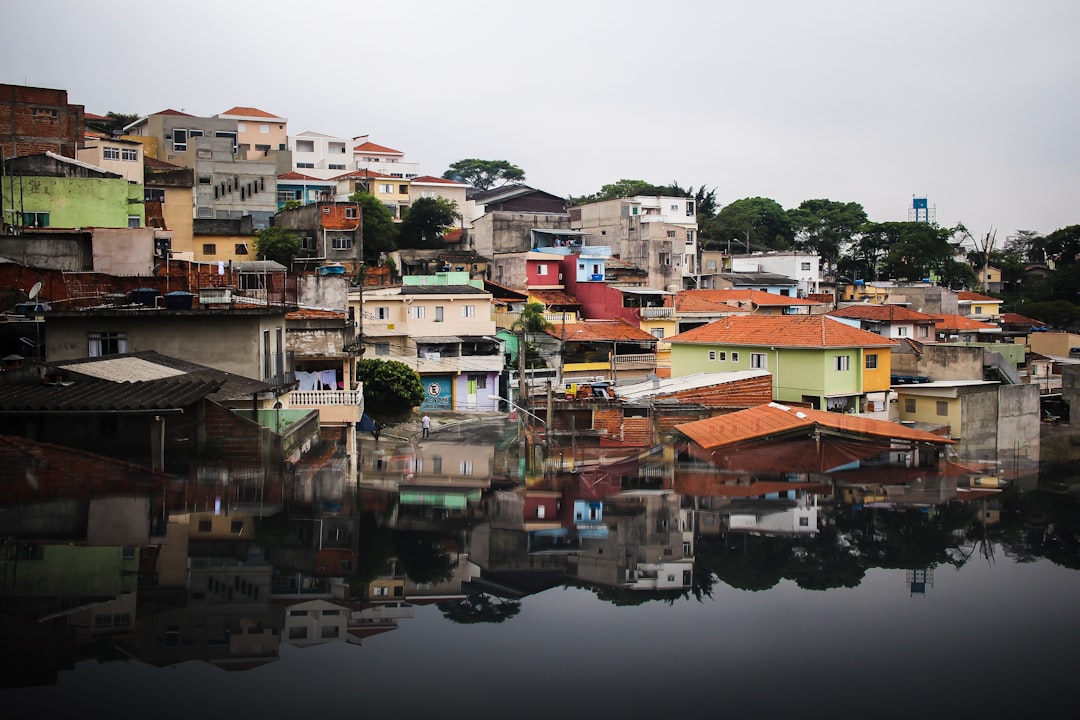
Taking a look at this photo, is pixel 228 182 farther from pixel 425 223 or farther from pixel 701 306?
pixel 701 306

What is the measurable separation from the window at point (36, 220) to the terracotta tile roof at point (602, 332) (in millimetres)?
15289

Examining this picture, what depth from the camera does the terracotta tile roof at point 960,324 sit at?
3900 cm

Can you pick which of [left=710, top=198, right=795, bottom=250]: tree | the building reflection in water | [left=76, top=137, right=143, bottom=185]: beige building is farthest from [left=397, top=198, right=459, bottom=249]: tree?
the building reflection in water

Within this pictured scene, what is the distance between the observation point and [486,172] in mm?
79500

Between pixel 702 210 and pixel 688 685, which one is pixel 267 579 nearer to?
pixel 688 685

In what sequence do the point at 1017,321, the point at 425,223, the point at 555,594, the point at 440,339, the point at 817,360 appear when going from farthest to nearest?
the point at 425,223
the point at 1017,321
the point at 440,339
the point at 817,360
the point at 555,594

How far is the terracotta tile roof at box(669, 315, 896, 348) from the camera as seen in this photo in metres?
24.7

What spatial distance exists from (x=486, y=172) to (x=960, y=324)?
4635cm

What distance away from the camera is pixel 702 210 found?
67.2 metres

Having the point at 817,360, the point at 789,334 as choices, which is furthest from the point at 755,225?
the point at 817,360

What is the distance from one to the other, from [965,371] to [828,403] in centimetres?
738

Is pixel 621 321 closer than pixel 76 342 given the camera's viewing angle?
No

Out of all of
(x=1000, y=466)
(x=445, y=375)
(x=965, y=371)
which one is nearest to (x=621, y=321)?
(x=445, y=375)

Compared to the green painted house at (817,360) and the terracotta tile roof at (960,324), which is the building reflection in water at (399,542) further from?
the terracotta tile roof at (960,324)
